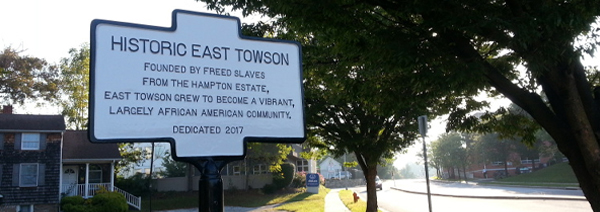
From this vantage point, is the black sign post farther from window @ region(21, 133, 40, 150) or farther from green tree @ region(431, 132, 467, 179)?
green tree @ region(431, 132, 467, 179)

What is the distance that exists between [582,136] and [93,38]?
6722mm

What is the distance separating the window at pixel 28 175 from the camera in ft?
86.1

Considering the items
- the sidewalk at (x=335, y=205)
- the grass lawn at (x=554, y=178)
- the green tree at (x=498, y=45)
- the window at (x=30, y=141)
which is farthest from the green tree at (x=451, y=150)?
the green tree at (x=498, y=45)

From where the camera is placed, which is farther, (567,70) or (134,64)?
(567,70)

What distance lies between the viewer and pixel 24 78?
34.1 metres

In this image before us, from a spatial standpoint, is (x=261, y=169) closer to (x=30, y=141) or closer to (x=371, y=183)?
(x=30, y=141)

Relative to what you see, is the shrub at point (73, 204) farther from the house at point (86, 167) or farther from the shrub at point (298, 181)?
the shrub at point (298, 181)

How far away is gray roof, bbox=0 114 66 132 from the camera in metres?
26.5

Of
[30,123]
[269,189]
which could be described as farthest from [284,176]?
[30,123]

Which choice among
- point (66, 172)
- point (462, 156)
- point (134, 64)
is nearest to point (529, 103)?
point (134, 64)

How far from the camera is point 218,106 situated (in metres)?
3.24

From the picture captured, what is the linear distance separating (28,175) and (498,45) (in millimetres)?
27420

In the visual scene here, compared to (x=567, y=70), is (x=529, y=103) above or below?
below

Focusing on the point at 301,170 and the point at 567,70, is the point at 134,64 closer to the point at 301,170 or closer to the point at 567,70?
the point at 567,70
